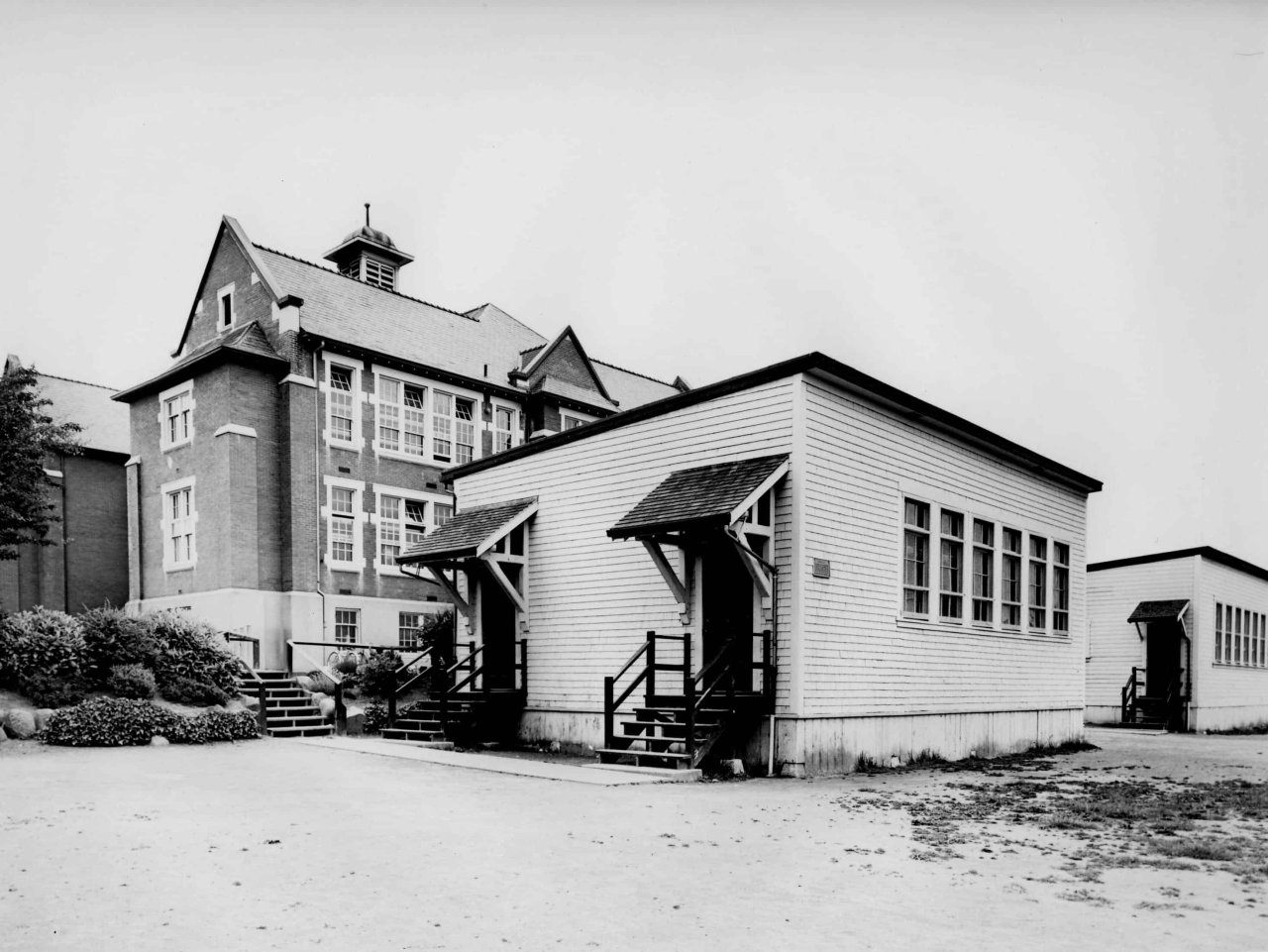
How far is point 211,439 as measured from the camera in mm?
26656

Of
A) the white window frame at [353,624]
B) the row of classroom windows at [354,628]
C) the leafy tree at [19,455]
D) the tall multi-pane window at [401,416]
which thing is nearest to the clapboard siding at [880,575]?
the row of classroom windows at [354,628]

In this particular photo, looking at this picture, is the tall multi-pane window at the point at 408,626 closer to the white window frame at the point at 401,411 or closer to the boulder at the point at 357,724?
the white window frame at the point at 401,411

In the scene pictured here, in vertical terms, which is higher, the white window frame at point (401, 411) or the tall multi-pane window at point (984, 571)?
the white window frame at point (401, 411)

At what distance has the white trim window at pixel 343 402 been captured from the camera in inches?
1072

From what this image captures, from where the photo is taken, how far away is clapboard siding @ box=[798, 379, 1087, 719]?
49.3 ft

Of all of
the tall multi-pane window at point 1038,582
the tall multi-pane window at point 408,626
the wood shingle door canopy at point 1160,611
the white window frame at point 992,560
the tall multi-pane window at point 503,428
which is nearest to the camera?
the white window frame at point 992,560

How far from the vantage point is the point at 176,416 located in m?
28.6

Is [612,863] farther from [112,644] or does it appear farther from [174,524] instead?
[174,524]

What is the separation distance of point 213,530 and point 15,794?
15.5 metres

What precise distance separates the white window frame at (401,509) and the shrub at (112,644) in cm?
830

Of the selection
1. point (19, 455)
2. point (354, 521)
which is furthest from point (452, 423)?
point (19, 455)

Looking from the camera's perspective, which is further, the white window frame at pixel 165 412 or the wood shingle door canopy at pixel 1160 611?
the wood shingle door canopy at pixel 1160 611

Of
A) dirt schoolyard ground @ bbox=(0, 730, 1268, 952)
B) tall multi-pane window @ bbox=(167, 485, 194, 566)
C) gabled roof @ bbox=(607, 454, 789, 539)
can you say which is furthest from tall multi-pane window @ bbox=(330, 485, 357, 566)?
gabled roof @ bbox=(607, 454, 789, 539)

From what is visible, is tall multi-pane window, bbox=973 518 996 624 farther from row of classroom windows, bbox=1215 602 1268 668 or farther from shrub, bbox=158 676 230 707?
row of classroom windows, bbox=1215 602 1268 668
